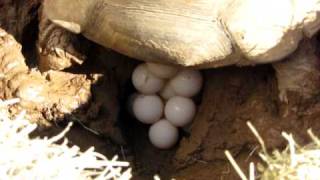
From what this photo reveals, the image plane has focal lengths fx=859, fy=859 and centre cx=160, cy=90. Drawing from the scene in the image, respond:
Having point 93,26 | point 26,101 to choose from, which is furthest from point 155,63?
point 26,101

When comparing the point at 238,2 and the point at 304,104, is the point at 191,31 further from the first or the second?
the point at 304,104

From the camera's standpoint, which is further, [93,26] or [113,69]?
[113,69]

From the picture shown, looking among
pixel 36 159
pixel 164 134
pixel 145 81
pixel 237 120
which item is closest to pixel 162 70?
pixel 145 81

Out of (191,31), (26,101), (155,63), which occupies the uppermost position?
(191,31)

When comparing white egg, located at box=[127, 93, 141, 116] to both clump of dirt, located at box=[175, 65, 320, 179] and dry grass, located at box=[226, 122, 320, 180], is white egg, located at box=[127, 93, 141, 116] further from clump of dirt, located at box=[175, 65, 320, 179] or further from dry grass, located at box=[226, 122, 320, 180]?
dry grass, located at box=[226, 122, 320, 180]

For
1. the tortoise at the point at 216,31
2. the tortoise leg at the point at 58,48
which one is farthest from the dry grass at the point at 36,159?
the tortoise leg at the point at 58,48

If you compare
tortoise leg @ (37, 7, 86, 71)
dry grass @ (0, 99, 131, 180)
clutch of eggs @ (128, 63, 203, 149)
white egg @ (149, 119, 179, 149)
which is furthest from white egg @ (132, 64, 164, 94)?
dry grass @ (0, 99, 131, 180)

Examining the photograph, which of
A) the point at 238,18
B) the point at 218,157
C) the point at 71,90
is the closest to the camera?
the point at 238,18

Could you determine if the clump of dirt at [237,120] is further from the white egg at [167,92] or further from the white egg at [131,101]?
the white egg at [131,101]
